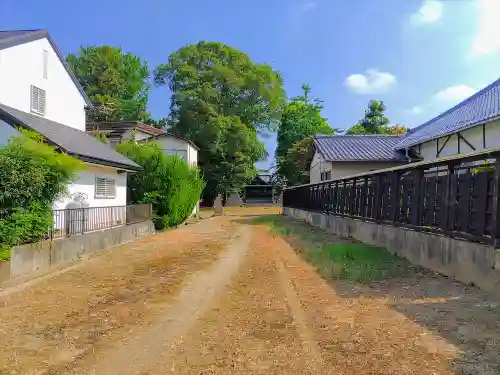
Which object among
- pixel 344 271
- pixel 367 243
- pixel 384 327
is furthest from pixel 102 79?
pixel 384 327

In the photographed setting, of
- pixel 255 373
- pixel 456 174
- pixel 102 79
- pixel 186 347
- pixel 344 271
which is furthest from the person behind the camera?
pixel 102 79

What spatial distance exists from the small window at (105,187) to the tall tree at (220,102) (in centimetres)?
2292

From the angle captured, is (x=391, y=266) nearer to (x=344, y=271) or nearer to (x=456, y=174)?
(x=344, y=271)

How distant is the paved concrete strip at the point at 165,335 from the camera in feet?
12.3

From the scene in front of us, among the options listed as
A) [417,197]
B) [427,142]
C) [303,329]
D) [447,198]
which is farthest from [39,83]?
[427,142]

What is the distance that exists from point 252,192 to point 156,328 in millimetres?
49111

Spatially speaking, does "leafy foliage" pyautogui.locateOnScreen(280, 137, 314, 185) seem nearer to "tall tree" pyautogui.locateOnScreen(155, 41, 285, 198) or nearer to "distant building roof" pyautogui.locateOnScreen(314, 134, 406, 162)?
"tall tree" pyautogui.locateOnScreen(155, 41, 285, 198)

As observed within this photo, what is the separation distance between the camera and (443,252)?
729 cm

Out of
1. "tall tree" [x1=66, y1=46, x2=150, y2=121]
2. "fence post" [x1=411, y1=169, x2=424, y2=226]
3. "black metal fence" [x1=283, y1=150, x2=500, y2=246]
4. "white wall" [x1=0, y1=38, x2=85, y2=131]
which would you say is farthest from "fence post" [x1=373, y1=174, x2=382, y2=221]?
"tall tree" [x1=66, y1=46, x2=150, y2=121]

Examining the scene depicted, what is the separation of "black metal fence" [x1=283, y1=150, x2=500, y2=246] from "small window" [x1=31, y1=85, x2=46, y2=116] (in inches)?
440

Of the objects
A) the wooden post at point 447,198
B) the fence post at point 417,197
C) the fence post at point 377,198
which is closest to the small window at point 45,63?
the fence post at point 377,198

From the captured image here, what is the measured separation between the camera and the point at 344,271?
7883mm

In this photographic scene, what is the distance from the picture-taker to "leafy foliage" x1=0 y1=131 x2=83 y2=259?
771 cm

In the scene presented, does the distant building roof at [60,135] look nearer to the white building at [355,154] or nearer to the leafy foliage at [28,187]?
the leafy foliage at [28,187]
